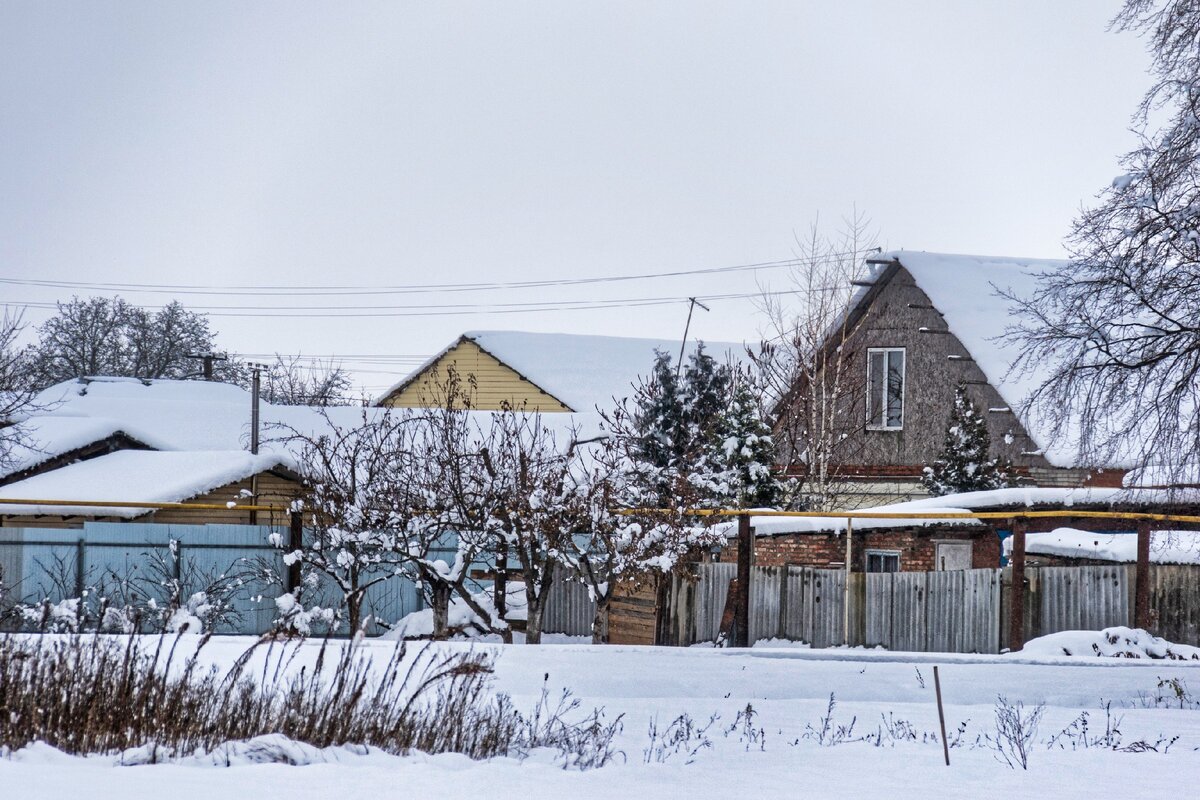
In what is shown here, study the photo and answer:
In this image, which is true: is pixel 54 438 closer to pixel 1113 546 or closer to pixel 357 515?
pixel 357 515

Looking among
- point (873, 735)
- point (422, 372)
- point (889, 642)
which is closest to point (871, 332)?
point (889, 642)

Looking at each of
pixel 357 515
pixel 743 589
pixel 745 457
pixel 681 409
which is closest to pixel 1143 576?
pixel 743 589

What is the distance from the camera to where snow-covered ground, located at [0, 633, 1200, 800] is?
7406 mm

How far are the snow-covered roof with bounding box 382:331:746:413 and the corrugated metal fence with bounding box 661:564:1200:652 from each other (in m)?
25.0

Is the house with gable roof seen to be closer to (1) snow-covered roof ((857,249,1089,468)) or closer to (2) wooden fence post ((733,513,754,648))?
(1) snow-covered roof ((857,249,1089,468))

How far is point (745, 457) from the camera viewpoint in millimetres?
23000

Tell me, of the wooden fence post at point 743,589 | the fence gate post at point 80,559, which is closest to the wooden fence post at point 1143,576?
the wooden fence post at point 743,589

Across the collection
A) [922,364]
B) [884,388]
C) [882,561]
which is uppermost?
[922,364]

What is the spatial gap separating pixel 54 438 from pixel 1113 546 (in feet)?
75.2

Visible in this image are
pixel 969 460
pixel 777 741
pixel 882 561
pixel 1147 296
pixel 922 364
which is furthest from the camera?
pixel 922 364

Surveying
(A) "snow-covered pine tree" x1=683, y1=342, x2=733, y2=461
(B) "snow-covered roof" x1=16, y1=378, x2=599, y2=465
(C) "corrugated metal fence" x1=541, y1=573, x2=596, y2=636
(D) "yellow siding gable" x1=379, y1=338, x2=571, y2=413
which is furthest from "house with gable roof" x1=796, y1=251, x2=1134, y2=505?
(D) "yellow siding gable" x1=379, y1=338, x2=571, y2=413

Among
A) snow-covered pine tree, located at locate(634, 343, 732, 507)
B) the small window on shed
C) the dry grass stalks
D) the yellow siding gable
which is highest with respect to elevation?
the yellow siding gable

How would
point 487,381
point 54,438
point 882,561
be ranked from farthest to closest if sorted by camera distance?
1. point 487,381
2. point 54,438
3. point 882,561

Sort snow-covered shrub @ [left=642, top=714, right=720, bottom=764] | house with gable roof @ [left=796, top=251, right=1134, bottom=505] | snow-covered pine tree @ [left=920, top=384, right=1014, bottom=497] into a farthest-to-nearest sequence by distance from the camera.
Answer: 1. house with gable roof @ [left=796, top=251, right=1134, bottom=505]
2. snow-covered pine tree @ [left=920, top=384, right=1014, bottom=497]
3. snow-covered shrub @ [left=642, top=714, right=720, bottom=764]
